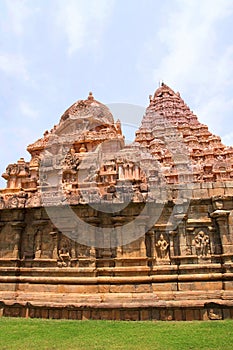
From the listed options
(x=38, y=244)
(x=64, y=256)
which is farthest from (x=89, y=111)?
(x=64, y=256)

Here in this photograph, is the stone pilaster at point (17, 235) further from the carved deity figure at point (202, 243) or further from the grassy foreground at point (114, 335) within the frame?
the carved deity figure at point (202, 243)

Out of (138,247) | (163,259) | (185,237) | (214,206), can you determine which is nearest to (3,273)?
(138,247)

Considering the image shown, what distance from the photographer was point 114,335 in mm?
7066

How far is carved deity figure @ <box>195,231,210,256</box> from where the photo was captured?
31.3 feet

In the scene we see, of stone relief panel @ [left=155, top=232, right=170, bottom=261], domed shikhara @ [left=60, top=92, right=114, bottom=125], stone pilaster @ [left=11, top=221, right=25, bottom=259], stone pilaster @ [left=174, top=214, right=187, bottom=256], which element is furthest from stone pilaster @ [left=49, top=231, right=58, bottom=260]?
domed shikhara @ [left=60, top=92, right=114, bottom=125]

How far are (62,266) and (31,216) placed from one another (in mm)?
2323

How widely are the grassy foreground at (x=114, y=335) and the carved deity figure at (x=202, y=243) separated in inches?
85.6

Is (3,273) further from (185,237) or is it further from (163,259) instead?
(185,237)

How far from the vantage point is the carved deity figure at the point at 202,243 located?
31.3ft

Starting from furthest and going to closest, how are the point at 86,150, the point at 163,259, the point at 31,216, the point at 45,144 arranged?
the point at 45,144 < the point at 86,150 < the point at 31,216 < the point at 163,259

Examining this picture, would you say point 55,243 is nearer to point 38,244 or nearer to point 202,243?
point 38,244

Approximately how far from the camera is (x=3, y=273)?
1066cm

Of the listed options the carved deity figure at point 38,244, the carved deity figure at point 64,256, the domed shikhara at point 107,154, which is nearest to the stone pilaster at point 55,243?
the carved deity figure at point 64,256

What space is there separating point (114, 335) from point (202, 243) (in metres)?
4.19
